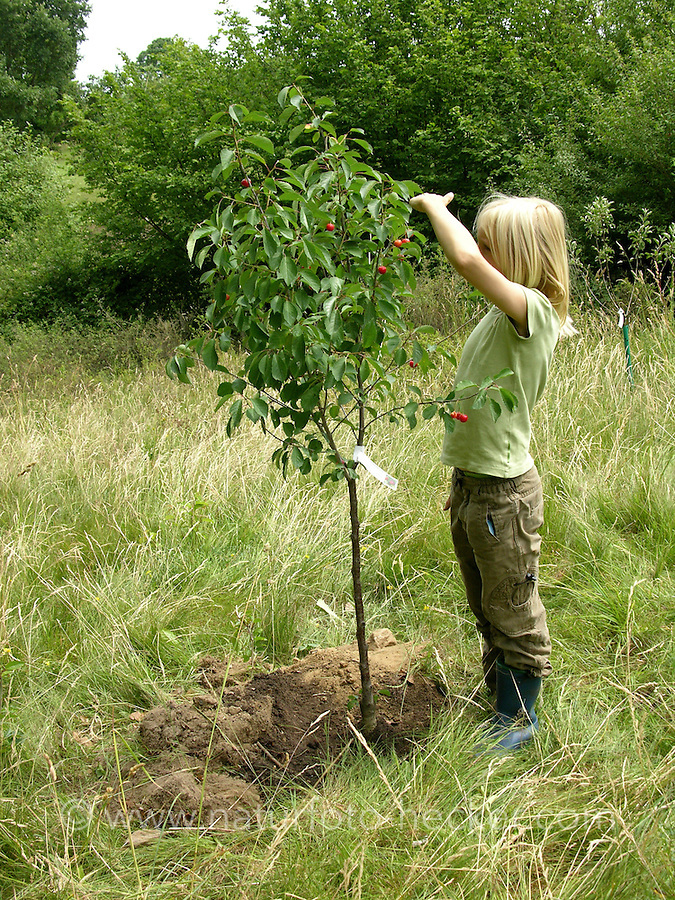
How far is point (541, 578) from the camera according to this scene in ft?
10.3

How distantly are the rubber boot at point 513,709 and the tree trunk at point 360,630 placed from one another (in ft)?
1.24

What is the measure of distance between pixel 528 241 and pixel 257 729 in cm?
180

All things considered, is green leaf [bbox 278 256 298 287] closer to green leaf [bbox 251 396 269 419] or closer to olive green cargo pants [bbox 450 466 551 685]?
green leaf [bbox 251 396 269 419]

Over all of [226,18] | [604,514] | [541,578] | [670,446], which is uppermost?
[226,18]

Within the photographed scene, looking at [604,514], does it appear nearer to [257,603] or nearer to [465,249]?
[257,603]

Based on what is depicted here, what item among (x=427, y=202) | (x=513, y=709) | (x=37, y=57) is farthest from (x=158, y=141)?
(x=37, y=57)

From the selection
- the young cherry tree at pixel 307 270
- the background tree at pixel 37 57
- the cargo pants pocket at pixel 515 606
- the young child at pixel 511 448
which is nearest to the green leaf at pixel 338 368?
the young cherry tree at pixel 307 270

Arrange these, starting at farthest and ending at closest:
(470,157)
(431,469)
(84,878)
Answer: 1. (470,157)
2. (431,469)
3. (84,878)

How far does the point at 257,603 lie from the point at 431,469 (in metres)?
1.54

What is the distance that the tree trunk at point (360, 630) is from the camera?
220cm

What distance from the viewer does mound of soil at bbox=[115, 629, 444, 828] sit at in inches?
80.9

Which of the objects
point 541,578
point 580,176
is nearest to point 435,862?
point 541,578

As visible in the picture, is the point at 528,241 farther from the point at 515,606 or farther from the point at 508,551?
the point at 515,606

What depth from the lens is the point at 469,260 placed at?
5.86ft
